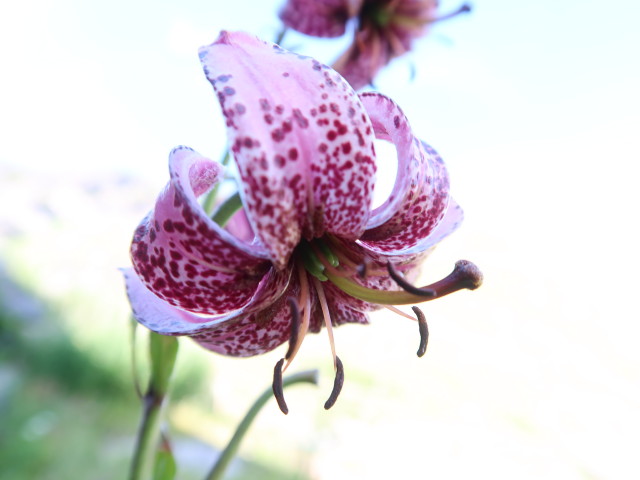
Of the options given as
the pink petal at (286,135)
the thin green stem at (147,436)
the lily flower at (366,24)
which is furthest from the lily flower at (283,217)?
the lily flower at (366,24)

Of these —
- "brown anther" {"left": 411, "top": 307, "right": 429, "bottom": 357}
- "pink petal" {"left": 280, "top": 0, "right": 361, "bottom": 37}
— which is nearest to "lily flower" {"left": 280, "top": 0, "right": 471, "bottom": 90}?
"pink petal" {"left": 280, "top": 0, "right": 361, "bottom": 37}

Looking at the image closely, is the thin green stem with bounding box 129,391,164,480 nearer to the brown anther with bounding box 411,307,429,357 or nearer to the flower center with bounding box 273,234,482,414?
the flower center with bounding box 273,234,482,414

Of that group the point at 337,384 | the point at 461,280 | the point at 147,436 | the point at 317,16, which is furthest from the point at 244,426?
the point at 317,16

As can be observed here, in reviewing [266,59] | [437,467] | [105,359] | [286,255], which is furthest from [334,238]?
[105,359]

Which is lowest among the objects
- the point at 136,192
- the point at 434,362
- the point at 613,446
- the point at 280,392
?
the point at 136,192

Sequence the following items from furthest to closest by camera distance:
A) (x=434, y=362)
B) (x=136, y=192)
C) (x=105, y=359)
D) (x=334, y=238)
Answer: (x=136, y=192), (x=434, y=362), (x=105, y=359), (x=334, y=238)

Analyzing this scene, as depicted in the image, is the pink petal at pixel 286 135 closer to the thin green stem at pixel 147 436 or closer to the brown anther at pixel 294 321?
the brown anther at pixel 294 321

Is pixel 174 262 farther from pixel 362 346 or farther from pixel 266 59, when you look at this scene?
pixel 362 346
